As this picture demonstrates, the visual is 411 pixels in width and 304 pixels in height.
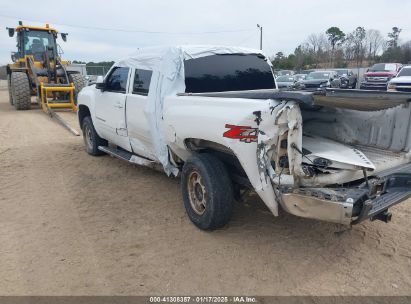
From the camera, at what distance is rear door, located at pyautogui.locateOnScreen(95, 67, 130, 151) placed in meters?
5.57

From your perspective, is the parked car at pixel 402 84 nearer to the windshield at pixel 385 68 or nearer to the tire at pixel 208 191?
the windshield at pixel 385 68

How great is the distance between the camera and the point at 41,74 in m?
15.0

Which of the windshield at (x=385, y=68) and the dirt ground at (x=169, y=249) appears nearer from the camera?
the dirt ground at (x=169, y=249)

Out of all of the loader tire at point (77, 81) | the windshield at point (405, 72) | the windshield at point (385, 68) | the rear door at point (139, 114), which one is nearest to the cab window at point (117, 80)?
the rear door at point (139, 114)

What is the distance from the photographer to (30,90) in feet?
50.3

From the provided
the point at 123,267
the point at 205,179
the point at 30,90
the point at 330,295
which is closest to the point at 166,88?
the point at 205,179

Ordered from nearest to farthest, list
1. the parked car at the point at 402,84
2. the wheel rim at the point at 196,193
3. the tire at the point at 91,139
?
the wheel rim at the point at 196,193 → the tire at the point at 91,139 → the parked car at the point at 402,84

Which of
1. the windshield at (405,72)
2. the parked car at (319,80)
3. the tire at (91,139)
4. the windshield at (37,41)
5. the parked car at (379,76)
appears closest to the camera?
the tire at (91,139)

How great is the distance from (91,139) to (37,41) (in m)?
11.0

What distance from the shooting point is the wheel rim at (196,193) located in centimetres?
407

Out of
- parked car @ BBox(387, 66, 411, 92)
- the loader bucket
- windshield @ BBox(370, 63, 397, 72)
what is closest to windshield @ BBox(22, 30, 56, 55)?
the loader bucket

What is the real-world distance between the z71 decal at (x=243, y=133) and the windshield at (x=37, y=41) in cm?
1475

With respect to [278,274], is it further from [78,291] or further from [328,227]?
[78,291]

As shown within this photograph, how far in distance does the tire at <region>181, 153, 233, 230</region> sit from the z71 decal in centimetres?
58
